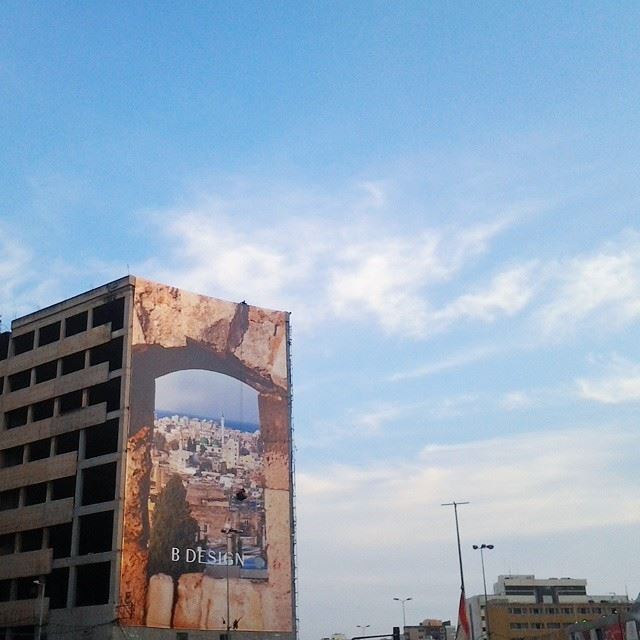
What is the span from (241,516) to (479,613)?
112095mm

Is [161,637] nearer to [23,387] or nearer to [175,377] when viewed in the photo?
[175,377]

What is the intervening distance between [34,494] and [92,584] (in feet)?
43.9

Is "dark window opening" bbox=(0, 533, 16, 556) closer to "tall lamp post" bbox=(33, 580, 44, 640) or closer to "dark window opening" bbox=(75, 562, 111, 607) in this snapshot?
"tall lamp post" bbox=(33, 580, 44, 640)

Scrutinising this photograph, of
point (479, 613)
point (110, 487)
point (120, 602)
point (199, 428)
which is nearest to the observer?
point (120, 602)

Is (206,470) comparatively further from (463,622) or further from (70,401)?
(463,622)

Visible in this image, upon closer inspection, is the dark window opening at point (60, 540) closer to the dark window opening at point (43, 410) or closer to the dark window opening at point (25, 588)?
the dark window opening at point (25, 588)

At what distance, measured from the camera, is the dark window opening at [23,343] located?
101 metres

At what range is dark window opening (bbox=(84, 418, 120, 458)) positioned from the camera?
8944 cm

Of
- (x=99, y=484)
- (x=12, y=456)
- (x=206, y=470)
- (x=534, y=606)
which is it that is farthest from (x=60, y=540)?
(x=534, y=606)

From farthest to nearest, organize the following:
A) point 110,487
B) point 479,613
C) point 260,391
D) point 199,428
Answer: point 479,613
point 260,391
point 199,428
point 110,487

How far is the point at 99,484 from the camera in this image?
89.4 metres

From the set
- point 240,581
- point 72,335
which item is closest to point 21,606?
point 240,581

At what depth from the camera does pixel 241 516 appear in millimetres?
94250

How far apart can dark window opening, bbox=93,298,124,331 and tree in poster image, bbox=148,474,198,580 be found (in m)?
17.0
